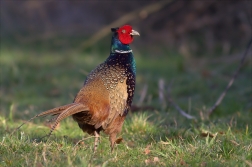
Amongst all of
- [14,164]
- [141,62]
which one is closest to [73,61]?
[141,62]

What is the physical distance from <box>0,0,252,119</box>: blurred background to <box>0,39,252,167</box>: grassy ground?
0.08ft

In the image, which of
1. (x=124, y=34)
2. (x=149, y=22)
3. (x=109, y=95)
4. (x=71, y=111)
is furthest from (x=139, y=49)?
(x=71, y=111)

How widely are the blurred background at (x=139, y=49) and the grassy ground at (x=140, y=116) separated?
2 cm

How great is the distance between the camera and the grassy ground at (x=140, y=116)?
418cm

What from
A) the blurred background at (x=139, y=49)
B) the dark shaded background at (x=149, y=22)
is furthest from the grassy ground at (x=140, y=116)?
the dark shaded background at (x=149, y=22)

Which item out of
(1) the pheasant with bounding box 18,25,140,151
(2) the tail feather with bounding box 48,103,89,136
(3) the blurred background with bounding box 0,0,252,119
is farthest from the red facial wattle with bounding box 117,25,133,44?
(3) the blurred background with bounding box 0,0,252,119

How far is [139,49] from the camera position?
44.4 ft

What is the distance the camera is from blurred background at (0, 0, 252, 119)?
841 cm

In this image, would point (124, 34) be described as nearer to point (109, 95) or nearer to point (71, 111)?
point (109, 95)

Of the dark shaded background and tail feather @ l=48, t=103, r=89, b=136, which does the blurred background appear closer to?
the dark shaded background

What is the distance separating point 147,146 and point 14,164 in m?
1.24

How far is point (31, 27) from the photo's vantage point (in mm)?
13820

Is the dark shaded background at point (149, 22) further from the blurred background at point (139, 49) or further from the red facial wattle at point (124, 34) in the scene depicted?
the red facial wattle at point (124, 34)

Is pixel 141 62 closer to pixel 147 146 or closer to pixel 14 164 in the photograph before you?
pixel 147 146
